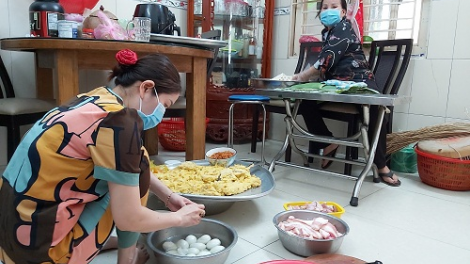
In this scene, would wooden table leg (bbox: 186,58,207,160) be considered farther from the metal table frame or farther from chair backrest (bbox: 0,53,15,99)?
chair backrest (bbox: 0,53,15,99)

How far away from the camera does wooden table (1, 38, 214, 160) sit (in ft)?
5.49

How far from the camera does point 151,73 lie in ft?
3.22

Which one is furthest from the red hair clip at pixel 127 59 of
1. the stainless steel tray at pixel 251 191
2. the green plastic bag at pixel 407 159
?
the green plastic bag at pixel 407 159

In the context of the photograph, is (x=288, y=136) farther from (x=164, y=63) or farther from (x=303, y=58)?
(x=164, y=63)

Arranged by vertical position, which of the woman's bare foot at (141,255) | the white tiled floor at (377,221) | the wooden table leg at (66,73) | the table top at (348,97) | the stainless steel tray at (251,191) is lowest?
the white tiled floor at (377,221)

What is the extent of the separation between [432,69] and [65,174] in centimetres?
267

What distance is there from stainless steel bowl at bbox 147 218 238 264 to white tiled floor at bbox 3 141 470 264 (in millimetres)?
82

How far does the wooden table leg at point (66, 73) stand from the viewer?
1.67 metres

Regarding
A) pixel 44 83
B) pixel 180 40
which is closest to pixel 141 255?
pixel 180 40

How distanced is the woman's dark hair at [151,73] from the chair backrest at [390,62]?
2114mm

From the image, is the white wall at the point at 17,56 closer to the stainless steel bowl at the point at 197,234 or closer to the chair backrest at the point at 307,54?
the stainless steel bowl at the point at 197,234

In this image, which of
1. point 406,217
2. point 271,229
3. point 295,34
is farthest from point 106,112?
point 295,34

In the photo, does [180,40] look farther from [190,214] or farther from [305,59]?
[305,59]

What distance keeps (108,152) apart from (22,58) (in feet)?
7.27
